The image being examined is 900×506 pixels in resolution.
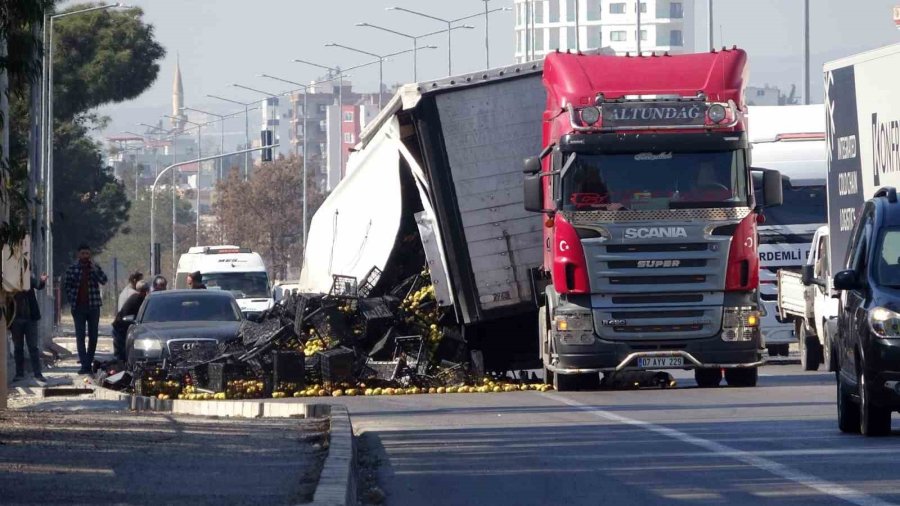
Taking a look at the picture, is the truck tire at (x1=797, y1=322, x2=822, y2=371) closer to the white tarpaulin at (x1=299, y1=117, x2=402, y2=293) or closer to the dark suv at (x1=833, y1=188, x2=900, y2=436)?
the white tarpaulin at (x1=299, y1=117, x2=402, y2=293)

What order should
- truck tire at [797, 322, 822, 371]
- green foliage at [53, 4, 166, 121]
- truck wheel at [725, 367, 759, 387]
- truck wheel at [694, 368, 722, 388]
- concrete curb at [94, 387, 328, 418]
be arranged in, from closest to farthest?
concrete curb at [94, 387, 328, 418]
truck wheel at [725, 367, 759, 387]
truck wheel at [694, 368, 722, 388]
truck tire at [797, 322, 822, 371]
green foliage at [53, 4, 166, 121]

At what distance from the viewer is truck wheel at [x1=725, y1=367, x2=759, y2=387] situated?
20906 millimetres

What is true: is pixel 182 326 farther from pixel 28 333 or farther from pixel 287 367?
pixel 287 367

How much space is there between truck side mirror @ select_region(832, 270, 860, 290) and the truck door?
11 cm

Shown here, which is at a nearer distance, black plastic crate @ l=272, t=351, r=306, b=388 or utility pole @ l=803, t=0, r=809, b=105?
black plastic crate @ l=272, t=351, r=306, b=388

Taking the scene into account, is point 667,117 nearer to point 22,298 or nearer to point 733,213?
point 733,213

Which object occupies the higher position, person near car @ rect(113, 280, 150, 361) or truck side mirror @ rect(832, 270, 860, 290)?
truck side mirror @ rect(832, 270, 860, 290)

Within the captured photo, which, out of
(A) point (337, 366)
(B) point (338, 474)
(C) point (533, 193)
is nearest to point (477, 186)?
(C) point (533, 193)

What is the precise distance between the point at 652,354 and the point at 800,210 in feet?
29.0

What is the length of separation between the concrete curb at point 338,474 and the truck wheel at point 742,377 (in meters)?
8.24

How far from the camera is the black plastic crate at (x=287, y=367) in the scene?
21859mm

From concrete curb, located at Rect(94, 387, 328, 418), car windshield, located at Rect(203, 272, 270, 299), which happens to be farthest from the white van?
concrete curb, located at Rect(94, 387, 328, 418)

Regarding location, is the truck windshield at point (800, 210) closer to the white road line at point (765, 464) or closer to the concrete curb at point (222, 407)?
the concrete curb at point (222, 407)

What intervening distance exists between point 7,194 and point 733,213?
30.8 ft
